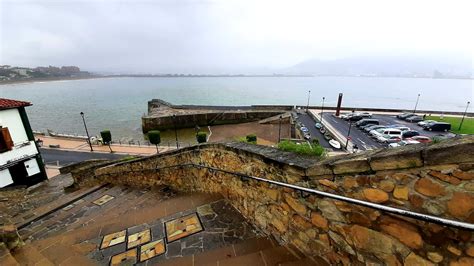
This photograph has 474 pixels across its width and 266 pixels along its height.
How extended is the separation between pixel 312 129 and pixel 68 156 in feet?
88.3

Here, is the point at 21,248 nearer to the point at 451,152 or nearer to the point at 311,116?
the point at 451,152

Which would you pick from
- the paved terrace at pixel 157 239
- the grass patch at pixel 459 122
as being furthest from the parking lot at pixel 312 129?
the paved terrace at pixel 157 239

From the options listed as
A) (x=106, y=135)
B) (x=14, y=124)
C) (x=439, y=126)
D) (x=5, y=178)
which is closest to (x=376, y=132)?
(x=439, y=126)

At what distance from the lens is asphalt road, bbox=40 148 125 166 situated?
1964 centimetres

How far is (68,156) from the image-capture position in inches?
815

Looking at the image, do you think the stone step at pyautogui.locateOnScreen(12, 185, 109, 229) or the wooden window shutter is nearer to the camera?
the stone step at pyautogui.locateOnScreen(12, 185, 109, 229)

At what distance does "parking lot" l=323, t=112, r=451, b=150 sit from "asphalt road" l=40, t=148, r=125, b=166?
24121 mm

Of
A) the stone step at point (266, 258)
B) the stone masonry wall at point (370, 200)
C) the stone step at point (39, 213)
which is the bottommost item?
the stone step at point (39, 213)

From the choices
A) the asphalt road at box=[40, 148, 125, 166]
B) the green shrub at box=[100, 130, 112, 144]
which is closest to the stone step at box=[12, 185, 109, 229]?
the asphalt road at box=[40, 148, 125, 166]

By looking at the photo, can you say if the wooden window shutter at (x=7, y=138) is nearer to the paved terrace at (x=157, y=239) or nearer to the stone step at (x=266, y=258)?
the paved terrace at (x=157, y=239)

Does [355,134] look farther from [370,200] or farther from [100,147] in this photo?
[100,147]

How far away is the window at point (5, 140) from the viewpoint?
1215 centimetres

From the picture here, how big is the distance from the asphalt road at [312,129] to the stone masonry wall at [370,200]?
66.3ft

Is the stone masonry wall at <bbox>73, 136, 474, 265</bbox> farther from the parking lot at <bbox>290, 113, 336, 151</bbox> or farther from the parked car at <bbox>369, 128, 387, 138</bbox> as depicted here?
the parked car at <bbox>369, 128, 387, 138</bbox>
